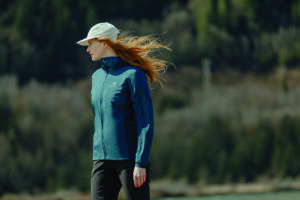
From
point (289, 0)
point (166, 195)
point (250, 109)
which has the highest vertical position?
point (289, 0)

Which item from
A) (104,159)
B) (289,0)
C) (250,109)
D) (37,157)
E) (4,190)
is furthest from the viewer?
(289,0)

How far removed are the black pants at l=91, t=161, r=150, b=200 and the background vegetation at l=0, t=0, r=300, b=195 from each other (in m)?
26.0

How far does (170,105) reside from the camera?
130ft

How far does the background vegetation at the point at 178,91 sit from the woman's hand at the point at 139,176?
2620 cm

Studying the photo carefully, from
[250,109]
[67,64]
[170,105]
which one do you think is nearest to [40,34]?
[67,64]

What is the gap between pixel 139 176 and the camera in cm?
480

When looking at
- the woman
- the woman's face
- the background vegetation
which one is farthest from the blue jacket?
the background vegetation

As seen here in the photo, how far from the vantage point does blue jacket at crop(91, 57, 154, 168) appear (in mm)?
4879

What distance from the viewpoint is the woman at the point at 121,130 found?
4867 mm

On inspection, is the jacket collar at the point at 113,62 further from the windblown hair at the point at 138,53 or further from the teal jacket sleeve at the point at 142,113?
the teal jacket sleeve at the point at 142,113

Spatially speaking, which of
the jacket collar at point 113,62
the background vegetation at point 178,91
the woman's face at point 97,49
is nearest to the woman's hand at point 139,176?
the jacket collar at point 113,62

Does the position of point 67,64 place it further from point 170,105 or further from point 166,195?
point 166,195

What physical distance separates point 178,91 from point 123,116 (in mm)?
36807

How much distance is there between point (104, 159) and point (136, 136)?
245 mm
